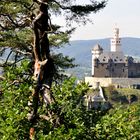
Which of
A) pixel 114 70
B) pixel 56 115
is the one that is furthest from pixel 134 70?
pixel 56 115

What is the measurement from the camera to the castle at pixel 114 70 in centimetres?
12570

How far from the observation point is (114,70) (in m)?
128

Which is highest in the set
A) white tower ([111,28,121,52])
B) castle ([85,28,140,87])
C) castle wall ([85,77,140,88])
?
white tower ([111,28,121,52])

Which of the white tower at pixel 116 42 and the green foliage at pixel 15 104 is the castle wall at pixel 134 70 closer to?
the white tower at pixel 116 42

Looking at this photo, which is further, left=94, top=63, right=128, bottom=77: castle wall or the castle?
left=94, top=63, right=128, bottom=77: castle wall

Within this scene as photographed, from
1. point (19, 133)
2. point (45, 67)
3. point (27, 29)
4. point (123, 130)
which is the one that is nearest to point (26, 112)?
point (19, 133)

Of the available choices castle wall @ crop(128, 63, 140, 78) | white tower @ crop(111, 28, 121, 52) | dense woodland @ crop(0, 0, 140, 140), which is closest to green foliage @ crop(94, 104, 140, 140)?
dense woodland @ crop(0, 0, 140, 140)

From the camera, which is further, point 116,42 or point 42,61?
point 116,42

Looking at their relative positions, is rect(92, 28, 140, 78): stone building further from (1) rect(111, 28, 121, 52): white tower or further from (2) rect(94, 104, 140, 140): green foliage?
(2) rect(94, 104, 140, 140): green foliage

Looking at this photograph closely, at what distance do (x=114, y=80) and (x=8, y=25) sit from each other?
10697cm

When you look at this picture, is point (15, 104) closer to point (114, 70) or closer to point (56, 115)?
point (56, 115)

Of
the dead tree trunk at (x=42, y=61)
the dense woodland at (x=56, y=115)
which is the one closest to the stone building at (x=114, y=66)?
the dead tree trunk at (x=42, y=61)

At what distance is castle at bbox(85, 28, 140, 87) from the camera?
412 feet

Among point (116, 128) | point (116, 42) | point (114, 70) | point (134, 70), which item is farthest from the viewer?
point (116, 42)
